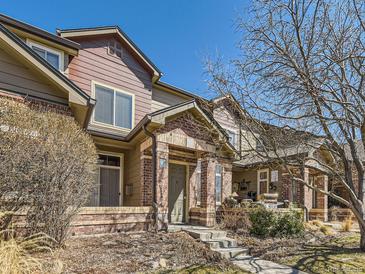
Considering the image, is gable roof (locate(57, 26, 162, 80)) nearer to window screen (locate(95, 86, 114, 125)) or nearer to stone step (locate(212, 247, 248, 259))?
window screen (locate(95, 86, 114, 125))

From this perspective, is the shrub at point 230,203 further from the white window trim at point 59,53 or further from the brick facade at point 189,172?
the white window trim at point 59,53

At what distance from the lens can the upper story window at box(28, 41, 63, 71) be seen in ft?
36.8

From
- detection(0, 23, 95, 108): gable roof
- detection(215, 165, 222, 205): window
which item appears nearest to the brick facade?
detection(215, 165, 222, 205): window

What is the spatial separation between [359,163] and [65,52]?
11.7 m

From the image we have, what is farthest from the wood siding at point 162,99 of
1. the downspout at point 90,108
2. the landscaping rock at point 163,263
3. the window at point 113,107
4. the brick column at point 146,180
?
the landscaping rock at point 163,263

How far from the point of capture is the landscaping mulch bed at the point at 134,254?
604 centimetres

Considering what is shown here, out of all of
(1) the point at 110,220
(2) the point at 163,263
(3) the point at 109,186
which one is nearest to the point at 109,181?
(3) the point at 109,186

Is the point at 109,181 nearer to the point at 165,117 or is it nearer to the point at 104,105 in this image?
the point at 104,105

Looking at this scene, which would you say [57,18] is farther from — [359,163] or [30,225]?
[359,163]

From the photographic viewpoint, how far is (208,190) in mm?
11414

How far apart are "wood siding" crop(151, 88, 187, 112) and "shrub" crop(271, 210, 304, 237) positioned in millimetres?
8027

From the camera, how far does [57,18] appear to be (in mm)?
14125

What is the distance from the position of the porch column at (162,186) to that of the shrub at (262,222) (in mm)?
3376

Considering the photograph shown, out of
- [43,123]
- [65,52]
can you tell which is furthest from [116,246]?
[65,52]
